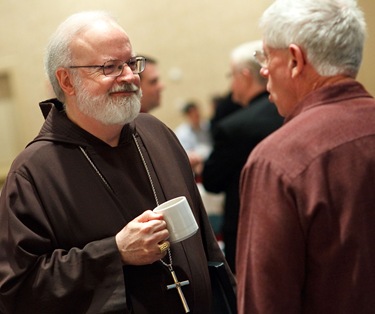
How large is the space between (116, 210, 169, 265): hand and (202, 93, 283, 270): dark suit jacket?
5.49 feet

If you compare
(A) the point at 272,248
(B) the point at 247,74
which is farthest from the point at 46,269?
(B) the point at 247,74

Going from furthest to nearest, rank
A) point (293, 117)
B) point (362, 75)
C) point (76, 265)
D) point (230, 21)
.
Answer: point (230, 21) < point (362, 75) < point (76, 265) < point (293, 117)

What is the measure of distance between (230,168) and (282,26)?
6.98 ft

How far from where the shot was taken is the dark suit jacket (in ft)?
12.1

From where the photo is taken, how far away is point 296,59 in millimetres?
1742

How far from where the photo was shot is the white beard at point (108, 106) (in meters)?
2.27

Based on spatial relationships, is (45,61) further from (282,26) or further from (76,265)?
(282,26)

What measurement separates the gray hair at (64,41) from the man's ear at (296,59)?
2.67 ft

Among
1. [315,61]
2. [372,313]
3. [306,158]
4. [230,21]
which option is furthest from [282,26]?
[230,21]

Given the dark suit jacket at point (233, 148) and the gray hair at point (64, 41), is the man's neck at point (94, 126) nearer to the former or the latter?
the gray hair at point (64, 41)

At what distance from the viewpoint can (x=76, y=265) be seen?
2.12m

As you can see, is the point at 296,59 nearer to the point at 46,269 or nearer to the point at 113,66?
the point at 113,66

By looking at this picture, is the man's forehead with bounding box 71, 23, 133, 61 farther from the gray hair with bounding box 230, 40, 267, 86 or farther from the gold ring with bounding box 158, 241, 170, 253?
the gray hair with bounding box 230, 40, 267, 86

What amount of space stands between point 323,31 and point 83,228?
955mm
